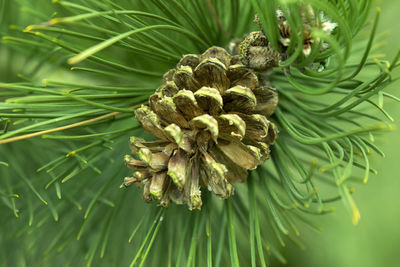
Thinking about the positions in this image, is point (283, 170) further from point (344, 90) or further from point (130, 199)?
point (130, 199)

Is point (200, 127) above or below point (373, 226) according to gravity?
above

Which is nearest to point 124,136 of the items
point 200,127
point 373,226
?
point 200,127

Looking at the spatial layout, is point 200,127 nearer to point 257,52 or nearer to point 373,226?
point 257,52

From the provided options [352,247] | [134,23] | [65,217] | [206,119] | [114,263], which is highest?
[134,23]

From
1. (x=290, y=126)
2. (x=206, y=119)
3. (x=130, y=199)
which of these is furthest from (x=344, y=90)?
(x=130, y=199)

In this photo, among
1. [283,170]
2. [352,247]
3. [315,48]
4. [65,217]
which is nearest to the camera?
[315,48]

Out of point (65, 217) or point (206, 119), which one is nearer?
point (206, 119)
